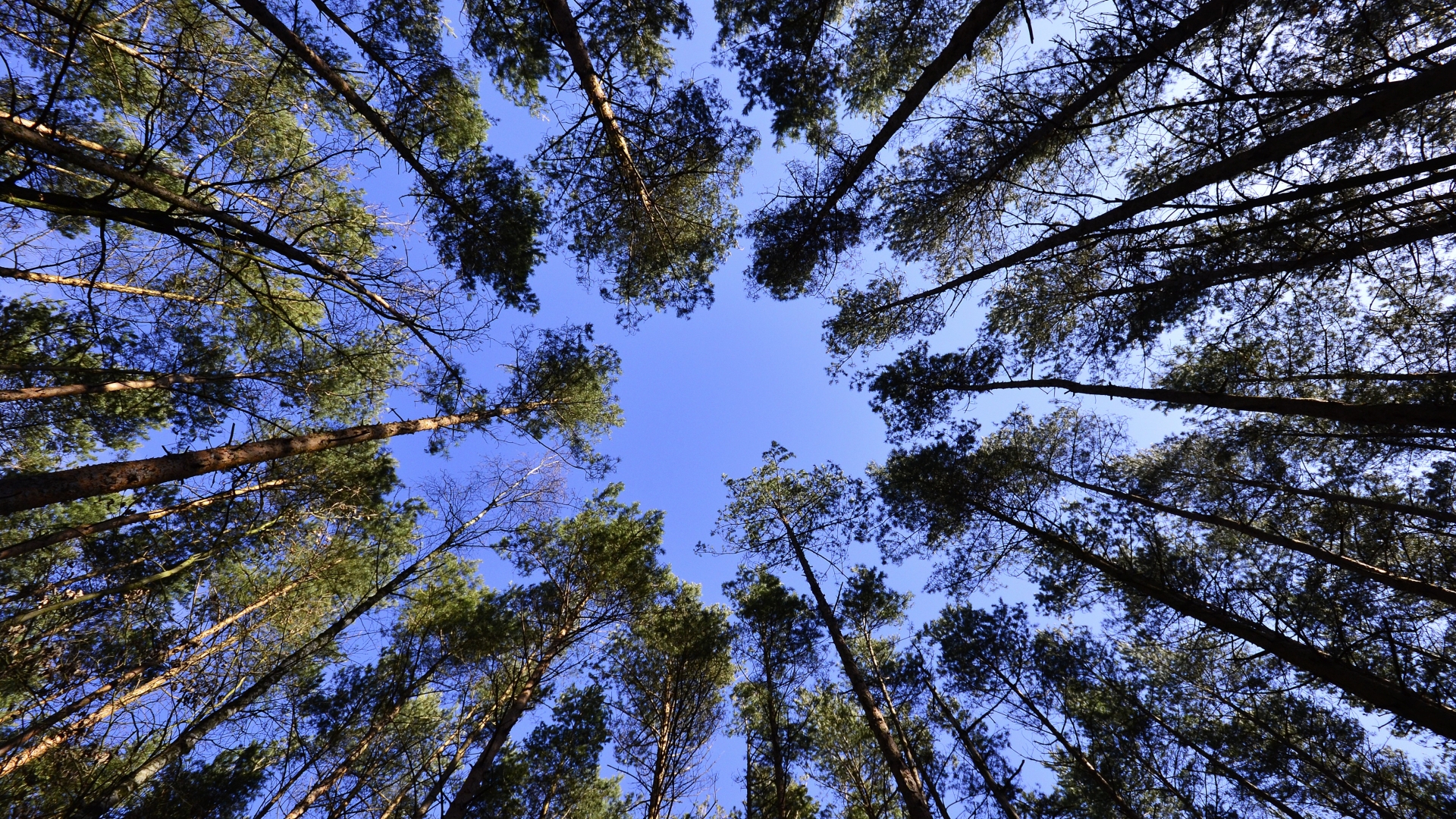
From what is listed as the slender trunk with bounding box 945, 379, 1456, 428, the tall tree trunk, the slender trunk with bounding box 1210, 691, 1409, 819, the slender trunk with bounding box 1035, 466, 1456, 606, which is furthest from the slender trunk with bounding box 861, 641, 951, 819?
the tall tree trunk

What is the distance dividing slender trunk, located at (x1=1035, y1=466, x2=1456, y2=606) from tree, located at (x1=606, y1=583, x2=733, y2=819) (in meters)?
7.78

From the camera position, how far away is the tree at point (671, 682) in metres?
8.60

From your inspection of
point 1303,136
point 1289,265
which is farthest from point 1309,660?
point 1303,136

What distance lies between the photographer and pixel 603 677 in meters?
10.2

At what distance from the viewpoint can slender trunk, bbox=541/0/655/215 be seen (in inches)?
217

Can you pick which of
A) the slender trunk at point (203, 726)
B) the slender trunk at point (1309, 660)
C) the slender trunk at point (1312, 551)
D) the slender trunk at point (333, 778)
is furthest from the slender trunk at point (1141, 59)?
the slender trunk at point (333, 778)

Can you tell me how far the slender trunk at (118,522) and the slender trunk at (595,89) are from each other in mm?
5959

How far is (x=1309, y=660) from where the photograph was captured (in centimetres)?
475

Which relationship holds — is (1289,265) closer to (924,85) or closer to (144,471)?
(924,85)

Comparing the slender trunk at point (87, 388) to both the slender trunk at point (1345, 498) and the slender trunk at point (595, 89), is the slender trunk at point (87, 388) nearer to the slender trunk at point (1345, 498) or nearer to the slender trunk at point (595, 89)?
the slender trunk at point (595, 89)

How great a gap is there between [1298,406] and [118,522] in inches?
557

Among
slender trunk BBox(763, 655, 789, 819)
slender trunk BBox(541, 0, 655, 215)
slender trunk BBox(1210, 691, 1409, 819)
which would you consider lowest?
slender trunk BBox(1210, 691, 1409, 819)

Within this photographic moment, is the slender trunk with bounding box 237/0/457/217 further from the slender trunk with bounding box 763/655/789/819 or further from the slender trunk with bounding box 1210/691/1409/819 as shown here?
the slender trunk with bounding box 1210/691/1409/819

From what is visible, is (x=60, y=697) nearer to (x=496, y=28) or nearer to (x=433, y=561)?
(x=433, y=561)
